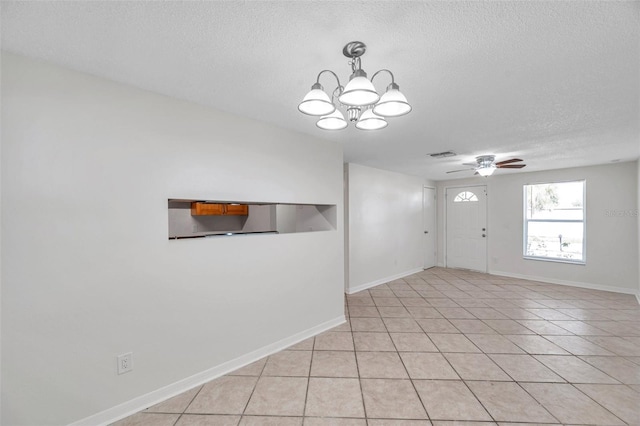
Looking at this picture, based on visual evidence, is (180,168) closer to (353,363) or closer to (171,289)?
(171,289)

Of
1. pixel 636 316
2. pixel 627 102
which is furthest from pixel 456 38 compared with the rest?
pixel 636 316

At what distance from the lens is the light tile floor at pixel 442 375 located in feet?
6.46

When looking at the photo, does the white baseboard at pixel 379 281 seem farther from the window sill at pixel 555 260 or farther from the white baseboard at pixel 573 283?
the window sill at pixel 555 260

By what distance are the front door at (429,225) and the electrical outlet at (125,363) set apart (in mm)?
6237

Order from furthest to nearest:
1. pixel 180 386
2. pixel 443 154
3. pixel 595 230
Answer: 1. pixel 595 230
2. pixel 443 154
3. pixel 180 386

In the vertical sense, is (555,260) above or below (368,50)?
below

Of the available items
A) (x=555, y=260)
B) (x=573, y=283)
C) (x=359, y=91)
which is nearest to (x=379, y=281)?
(x=555, y=260)

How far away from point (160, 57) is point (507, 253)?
22.8ft

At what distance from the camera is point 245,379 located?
94.5 inches

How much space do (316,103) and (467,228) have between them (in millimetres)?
6459

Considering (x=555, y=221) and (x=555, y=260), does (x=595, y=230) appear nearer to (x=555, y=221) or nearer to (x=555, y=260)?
(x=555, y=221)

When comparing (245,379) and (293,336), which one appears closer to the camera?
(245,379)

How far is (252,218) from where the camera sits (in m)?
4.60

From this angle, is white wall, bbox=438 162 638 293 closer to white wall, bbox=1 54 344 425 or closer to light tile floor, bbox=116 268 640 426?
light tile floor, bbox=116 268 640 426
